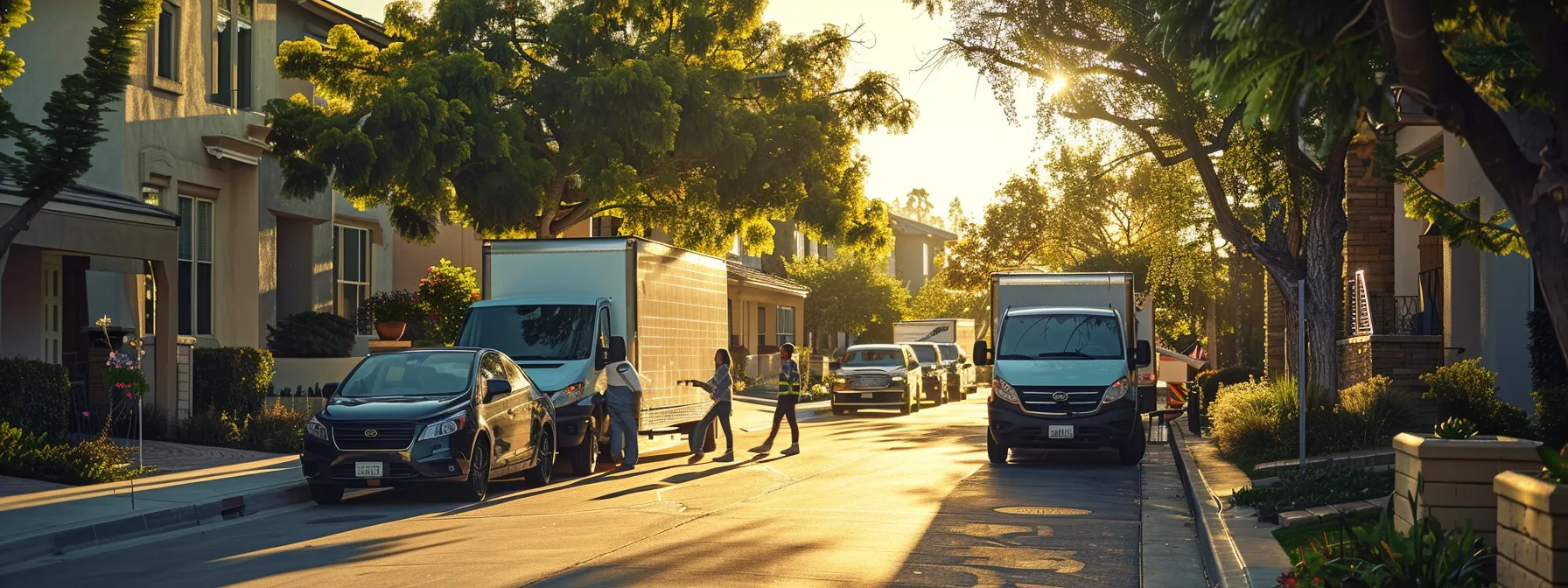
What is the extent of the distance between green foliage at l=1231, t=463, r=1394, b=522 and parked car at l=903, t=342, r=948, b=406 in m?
26.6

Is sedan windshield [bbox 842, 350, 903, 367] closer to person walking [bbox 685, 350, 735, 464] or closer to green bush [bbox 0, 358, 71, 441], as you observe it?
person walking [bbox 685, 350, 735, 464]

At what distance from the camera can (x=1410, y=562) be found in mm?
7797

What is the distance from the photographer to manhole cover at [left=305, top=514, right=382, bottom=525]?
13.9 m

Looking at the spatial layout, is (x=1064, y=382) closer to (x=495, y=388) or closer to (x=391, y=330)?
(x=495, y=388)

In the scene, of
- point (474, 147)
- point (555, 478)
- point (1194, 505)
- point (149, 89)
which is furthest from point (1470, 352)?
point (149, 89)

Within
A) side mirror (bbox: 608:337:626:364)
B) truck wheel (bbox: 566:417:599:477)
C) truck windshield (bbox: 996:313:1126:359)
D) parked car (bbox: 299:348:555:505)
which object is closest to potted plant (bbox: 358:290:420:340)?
truck wheel (bbox: 566:417:599:477)

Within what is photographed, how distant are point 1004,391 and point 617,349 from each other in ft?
16.9

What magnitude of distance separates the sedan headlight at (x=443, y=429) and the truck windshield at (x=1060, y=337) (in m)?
8.47

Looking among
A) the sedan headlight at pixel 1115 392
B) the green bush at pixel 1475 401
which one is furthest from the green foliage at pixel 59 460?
the green bush at pixel 1475 401

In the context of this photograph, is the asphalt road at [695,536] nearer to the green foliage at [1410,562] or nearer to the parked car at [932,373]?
the green foliage at [1410,562]

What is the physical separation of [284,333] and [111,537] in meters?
14.8

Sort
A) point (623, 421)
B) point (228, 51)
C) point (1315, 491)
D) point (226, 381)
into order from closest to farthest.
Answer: point (1315, 491) → point (623, 421) → point (226, 381) → point (228, 51)

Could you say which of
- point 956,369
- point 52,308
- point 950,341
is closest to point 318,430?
point 52,308

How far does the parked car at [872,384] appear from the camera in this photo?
35.5 meters
